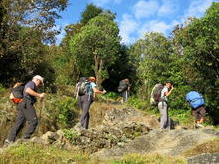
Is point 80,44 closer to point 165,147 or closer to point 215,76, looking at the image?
point 215,76

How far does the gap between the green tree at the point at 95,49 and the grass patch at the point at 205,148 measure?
3058cm

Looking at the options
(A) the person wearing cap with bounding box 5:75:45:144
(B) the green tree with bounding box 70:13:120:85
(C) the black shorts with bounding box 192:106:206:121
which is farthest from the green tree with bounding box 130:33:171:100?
(A) the person wearing cap with bounding box 5:75:45:144

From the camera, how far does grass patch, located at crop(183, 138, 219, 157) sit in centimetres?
1049

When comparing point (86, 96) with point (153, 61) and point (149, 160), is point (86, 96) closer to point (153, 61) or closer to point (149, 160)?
point (149, 160)

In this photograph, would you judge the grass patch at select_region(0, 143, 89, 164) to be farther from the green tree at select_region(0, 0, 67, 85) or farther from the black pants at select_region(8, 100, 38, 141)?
the green tree at select_region(0, 0, 67, 85)

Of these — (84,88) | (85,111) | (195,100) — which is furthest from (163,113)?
(84,88)

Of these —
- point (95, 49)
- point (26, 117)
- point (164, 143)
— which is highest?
point (95, 49)

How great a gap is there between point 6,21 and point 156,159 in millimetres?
15618

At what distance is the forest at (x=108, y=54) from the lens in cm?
2381

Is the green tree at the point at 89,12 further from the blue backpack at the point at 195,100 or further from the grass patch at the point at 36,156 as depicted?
the grass patch at the point at 36,156

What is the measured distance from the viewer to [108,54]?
4212cm

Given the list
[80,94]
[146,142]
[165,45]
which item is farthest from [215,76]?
[146,142]

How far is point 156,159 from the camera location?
9461 millimetres

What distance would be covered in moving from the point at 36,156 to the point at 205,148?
11.8 ft
